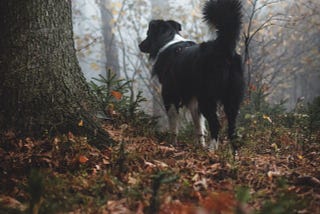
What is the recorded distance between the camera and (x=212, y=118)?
14.7 feet

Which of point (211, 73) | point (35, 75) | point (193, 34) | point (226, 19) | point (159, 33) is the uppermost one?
point (193, 34)

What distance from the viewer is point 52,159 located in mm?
3086

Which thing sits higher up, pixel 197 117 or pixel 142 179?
pixel 197 117

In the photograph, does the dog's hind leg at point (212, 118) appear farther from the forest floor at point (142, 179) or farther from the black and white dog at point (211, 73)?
the forest floor at point (142, 179)

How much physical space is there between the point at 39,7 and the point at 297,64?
52.8 feet

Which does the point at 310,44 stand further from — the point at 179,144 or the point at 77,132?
the point at 77,132

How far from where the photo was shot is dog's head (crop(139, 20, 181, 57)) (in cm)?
597

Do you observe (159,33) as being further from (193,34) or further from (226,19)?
(193,34)

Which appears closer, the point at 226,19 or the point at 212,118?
the point at 226,19

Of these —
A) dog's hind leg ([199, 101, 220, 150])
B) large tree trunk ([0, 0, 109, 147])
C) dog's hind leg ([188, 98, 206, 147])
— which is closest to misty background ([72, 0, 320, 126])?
dog's hind leg ([188, 98, 206, 147])

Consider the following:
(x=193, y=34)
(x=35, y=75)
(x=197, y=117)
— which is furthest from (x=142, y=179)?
(x=193, y=34)

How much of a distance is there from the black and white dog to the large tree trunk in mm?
1561

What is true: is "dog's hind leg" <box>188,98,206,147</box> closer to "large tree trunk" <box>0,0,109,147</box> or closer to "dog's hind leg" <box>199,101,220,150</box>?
"dog's hind leg" <box>199,101,220,150</box>

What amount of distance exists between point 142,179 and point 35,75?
1.65 meters
